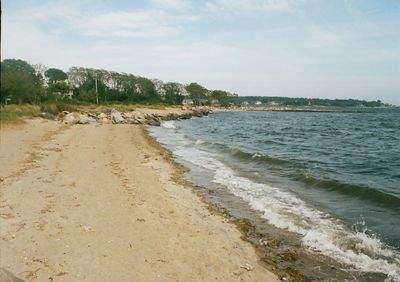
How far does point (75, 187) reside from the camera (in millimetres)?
13180

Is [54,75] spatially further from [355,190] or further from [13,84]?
[13,84]

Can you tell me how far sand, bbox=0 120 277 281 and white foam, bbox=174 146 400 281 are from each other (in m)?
1.79

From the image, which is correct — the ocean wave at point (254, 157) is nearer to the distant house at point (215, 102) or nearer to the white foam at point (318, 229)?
the white foam at point (318, 229)

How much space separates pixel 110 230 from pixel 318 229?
566 cm

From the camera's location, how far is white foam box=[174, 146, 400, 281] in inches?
337

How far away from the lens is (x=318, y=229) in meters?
10.7

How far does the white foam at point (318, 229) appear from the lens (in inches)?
337

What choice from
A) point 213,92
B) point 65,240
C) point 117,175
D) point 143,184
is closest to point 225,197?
point 143,184

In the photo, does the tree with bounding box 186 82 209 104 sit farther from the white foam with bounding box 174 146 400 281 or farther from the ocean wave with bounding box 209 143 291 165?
the white foam with bounding box 174 146 400 281

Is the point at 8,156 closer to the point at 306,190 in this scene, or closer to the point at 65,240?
the point at 65,240

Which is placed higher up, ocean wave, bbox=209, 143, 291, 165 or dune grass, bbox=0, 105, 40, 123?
dune grass, bbox=0, 105, 40, 123

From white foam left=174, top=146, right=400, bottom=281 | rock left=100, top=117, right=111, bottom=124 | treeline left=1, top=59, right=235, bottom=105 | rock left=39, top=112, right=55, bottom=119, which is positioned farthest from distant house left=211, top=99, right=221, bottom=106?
white foam left=174, top=146, right=400, bottom=281

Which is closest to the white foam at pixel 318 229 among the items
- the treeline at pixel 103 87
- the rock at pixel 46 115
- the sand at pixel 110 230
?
the sand at pixel 110 230

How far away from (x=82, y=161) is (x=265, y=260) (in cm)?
1252
